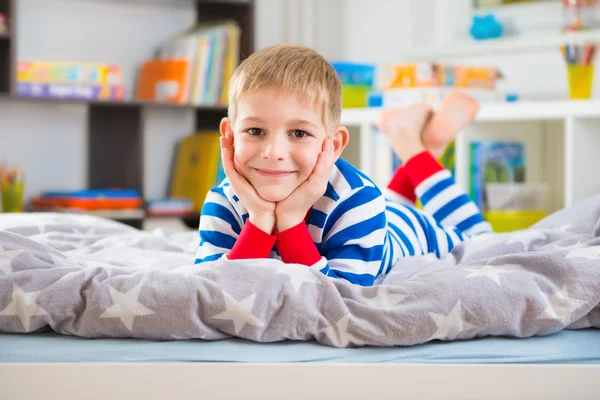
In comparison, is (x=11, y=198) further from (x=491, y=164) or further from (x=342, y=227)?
(x=342, y=227)

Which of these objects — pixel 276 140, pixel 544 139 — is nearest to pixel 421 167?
pixel 276 140

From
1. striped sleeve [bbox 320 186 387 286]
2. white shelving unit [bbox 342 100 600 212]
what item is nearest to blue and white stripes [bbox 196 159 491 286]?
striped sleeve [bbox 320 186 387 286]

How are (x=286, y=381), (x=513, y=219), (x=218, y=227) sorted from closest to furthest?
1. (x=286, y=381)
2. (x=218, y=227)
3. (x=513, y=219)

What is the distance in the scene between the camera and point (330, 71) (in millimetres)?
1143

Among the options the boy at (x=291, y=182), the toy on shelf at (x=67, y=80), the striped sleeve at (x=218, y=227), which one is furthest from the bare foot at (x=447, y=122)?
the toy on shelf at (x=67, y=80)

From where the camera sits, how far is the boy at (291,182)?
1.07 meters

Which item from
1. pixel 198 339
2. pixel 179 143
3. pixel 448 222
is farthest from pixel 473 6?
pixel 198 339

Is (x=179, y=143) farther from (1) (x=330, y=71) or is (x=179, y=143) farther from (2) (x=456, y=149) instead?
(1) (x=330, y=71)

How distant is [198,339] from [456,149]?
1829 millimetres

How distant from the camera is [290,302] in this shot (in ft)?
2.85

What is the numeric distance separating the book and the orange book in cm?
103

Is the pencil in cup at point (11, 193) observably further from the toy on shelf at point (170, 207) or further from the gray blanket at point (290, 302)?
the gray blanket at point (290, 302)

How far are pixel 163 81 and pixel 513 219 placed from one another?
51.7 inches

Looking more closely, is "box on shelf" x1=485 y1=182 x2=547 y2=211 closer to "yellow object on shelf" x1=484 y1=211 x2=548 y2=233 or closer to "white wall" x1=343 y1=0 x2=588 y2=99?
"yellow object on shelf" x1=484 y1=211 x2=548 y2=233
